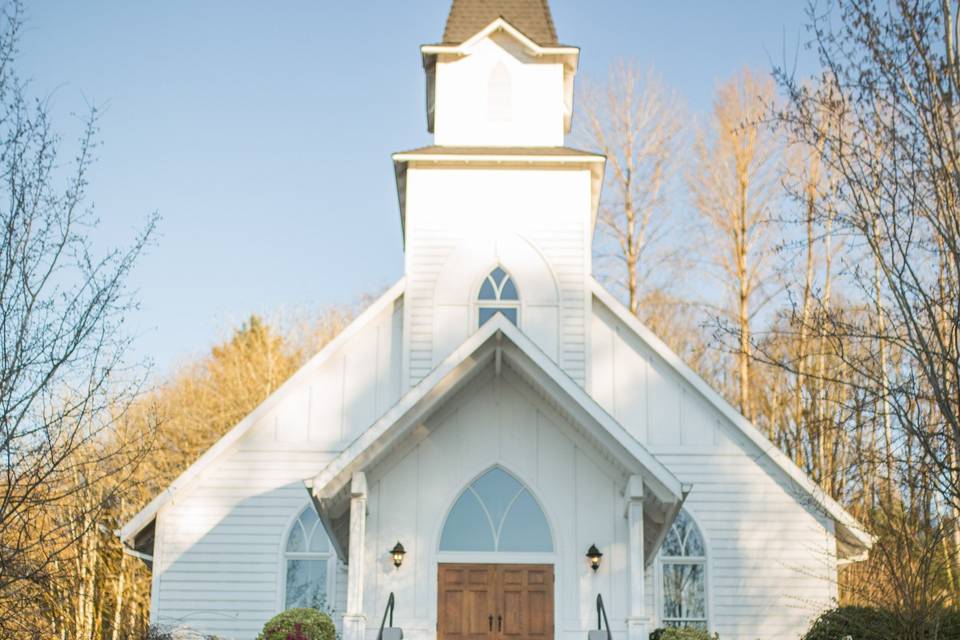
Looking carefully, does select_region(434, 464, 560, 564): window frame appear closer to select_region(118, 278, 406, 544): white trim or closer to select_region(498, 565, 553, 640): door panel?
select_region(498, 565, 553, 640): door panel

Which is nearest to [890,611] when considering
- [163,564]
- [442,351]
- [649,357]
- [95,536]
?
[649,357]

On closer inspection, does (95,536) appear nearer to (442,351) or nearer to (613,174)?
(442,351)

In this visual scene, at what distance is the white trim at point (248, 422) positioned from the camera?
651 inches

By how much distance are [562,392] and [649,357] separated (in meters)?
4.06

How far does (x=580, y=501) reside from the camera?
14602 mm

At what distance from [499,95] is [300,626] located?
10.0 metres

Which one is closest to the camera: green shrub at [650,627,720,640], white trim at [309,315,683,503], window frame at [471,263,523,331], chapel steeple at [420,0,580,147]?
white trim at [309,315,683,503]

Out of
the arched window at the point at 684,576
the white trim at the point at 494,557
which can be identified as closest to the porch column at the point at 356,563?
the white trim at the point at 494,557

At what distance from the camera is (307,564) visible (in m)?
16.7

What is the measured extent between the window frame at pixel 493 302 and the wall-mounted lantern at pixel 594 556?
4.58 m

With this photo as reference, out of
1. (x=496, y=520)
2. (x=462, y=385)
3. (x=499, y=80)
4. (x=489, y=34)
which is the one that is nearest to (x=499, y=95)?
(x=499, y=80)

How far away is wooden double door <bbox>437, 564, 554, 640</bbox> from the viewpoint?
14.2 m

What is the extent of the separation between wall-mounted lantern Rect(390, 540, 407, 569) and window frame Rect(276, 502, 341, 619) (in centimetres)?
230

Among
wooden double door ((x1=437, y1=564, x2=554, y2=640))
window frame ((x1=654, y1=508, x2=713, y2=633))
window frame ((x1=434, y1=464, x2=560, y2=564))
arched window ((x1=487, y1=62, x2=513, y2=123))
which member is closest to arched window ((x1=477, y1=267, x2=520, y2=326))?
arched window ((x1=487, y1=62, x2=513, y2=123))
